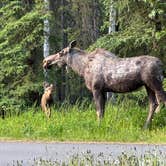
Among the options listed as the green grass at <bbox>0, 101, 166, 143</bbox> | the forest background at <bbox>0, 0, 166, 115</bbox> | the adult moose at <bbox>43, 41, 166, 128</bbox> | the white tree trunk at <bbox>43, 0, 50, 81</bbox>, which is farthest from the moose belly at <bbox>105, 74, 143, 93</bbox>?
the white tree trunk at <bbox>43, 0, 50, 81</bbox>

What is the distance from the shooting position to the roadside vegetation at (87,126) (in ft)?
45.8

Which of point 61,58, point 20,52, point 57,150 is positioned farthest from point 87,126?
point 20,52

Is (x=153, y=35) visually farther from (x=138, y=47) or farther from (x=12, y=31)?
(x=12, y=31)

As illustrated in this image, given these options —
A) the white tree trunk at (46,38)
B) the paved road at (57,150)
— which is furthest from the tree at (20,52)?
the paved road at (57,150)

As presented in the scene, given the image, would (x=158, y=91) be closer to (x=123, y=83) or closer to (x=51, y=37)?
(x=123, y=83)

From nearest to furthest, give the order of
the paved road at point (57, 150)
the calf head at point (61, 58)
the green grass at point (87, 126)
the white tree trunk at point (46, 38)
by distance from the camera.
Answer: the paved road at point (57, 150), the green grass at point (87, 126), the calf head at point (61, 58), the white tree trunk at point (46, 38)

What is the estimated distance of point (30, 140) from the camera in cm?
1388

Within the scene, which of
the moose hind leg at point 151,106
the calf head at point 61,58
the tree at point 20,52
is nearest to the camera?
the moose hind leg at point 151,106

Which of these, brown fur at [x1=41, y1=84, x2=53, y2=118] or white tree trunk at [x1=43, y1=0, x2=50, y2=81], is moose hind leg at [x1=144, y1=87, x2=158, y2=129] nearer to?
brown fur at [x1=41, y1=84, x2=53, y2=118]

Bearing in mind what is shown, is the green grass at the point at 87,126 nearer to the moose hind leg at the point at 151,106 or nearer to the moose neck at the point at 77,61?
the moose hind leg at the point at 151,106

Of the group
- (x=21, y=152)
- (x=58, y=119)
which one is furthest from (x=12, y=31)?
(x=21, y=152)

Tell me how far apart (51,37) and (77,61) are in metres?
11.2

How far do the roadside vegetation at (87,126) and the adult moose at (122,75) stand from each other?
16.4 inches

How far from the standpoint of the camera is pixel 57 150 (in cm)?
1150
